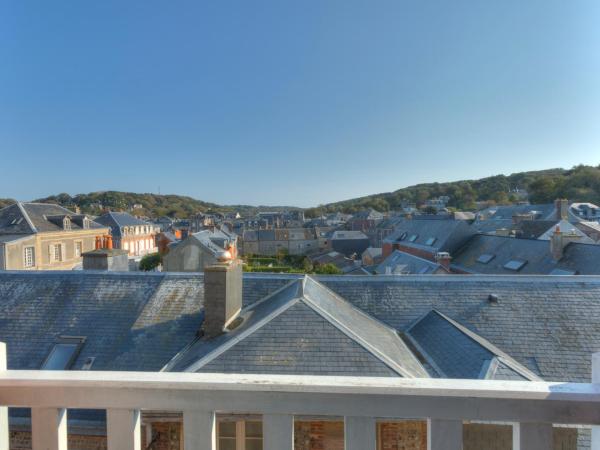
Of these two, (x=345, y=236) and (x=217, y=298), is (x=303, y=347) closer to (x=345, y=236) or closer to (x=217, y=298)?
(x=217, y=298)

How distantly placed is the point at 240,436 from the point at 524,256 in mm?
25240

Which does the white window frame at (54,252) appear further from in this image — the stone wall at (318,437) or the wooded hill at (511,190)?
the wooded hill at (511,190)

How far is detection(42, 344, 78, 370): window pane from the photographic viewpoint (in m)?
8.09

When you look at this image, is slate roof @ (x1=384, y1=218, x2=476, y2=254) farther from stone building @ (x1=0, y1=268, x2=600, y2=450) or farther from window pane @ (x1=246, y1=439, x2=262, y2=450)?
window pane @ (x1=246, y1=439, x2=262, y2=450)

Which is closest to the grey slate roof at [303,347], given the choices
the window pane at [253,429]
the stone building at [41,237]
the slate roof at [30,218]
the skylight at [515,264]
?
the window pane at [253,429]

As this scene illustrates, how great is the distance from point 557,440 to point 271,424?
6.15 feet

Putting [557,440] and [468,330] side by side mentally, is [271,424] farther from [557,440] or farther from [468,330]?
[468,330]

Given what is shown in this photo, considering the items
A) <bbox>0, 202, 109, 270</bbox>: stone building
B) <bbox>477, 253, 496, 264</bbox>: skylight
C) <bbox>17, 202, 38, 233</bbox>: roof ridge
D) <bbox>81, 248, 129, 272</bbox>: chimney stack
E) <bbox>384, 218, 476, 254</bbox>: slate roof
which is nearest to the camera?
<bbox>81, 248, 129, 272</bbox>: chimney stack

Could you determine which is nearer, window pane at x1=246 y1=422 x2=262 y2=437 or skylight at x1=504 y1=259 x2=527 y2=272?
window pane at x1=246 y1=422 x2=262 y2=437

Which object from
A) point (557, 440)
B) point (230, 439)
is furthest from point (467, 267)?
point (557, 440)

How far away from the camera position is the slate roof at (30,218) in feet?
101

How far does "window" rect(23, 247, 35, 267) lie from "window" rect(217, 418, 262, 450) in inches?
1280

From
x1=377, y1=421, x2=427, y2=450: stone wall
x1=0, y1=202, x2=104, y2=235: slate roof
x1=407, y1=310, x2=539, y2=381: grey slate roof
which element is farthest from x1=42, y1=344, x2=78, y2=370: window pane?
x1=0, y1=202, x2=104, y2=235: slate roof

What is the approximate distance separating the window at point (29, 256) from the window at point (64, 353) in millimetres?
27442
